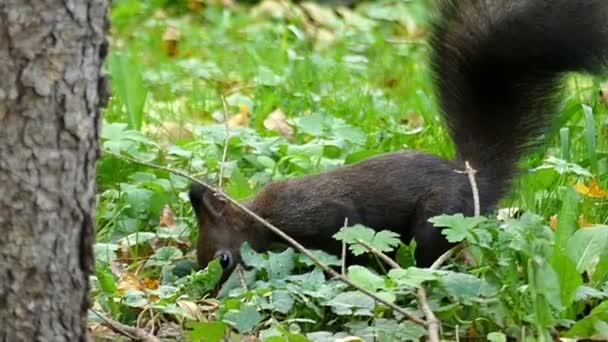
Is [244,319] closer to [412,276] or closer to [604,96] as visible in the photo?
[412,276]

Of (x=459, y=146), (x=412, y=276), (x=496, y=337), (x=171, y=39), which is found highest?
(x=171, y=39)

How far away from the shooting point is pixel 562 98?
340 cm

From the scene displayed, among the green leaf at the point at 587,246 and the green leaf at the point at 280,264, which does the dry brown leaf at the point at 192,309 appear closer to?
the green leaf at the point at 280,264

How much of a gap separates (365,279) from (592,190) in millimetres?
1012

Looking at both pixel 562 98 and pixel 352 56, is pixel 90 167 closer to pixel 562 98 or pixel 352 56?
pixel 562 98

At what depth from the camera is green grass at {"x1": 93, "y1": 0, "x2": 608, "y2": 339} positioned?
315cm

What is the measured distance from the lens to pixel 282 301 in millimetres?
2672

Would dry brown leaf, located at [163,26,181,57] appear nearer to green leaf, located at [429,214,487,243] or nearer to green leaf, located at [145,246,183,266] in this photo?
green leaf, located at [145,246,183,266]

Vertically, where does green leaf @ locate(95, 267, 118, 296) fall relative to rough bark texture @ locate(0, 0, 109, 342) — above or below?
below

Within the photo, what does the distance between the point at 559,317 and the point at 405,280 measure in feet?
1.04

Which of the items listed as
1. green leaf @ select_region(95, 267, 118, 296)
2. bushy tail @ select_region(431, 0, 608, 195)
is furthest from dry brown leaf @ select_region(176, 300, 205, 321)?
bushy tail @ select_region(431, 0, 608, 195)

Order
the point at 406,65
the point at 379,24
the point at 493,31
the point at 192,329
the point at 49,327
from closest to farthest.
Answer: the point at 49,327, the point at 192,329, the point at 493,31, the point at 406,65, the point at 379,24

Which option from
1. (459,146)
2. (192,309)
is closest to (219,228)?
(192,309)

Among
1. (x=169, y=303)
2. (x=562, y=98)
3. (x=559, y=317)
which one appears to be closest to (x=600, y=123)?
(x=562, y=98)
